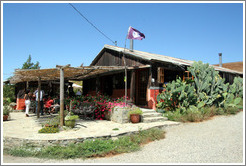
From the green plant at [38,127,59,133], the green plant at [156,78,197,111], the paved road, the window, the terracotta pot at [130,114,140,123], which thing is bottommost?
the paved road

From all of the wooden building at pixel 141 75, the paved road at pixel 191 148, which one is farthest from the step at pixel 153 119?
the wooden building at pixel 141 75

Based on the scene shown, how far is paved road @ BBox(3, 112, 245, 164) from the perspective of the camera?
15.8 feet

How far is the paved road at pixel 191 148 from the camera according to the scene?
481 cm

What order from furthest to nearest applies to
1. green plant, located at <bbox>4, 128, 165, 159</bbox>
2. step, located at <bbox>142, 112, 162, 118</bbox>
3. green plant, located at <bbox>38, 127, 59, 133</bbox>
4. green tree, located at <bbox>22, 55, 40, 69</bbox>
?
green tree, located at <bbox>22, 55, 40, 69</bbox>
step, located at <bbox>142, 112, 162, 118</bbox>
green plant, located at <bbox>38, 127, 59, 133</bbox>
green plant, located at <bbox>4, 128, 165, 159</bbox>

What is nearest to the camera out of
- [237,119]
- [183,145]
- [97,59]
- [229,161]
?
[229,161]

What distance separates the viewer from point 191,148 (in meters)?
5.61

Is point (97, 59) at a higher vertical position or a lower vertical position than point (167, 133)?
higher

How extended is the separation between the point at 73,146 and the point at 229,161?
162 inches

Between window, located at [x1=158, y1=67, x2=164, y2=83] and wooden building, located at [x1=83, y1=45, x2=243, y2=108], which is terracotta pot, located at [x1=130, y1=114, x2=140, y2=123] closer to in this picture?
wooden building, located at [x1=83, y1=45, x2=243, y2=108]

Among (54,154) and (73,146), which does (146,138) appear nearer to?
(73,146)

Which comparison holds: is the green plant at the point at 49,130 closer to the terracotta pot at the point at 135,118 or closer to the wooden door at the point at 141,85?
the terracotta pot at the point at 135,118

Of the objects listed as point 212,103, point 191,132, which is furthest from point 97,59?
point 191,132

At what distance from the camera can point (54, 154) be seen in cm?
506

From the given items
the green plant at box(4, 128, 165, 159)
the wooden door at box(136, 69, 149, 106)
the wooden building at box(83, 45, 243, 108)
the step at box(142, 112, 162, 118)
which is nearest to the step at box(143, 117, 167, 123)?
the step at box(142, 112, 162, 118)
